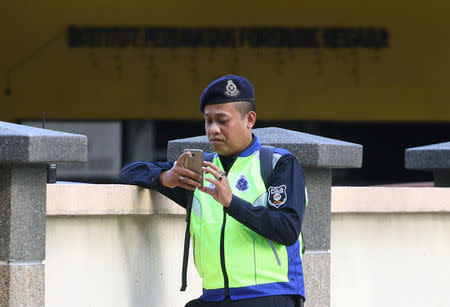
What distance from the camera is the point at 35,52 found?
1711 cm

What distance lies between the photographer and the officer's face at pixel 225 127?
13.3 feet

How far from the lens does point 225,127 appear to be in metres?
4.07

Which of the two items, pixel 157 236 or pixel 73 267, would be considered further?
pixel 157 236

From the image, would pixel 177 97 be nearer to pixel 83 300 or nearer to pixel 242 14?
pixel 242 14

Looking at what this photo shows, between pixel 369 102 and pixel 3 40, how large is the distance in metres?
6.22

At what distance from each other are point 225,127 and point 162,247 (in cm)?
114

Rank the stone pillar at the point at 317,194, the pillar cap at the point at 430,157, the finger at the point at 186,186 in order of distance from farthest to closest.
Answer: the pillar cap at the point at 430,157
the stone pillar at the point at 317,194
the finger at the point at 186,186

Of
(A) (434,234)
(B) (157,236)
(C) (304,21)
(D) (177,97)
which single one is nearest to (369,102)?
(C) (304,21)

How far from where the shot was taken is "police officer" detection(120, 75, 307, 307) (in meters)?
3.90

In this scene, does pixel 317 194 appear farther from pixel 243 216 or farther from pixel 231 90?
pixel 243 216

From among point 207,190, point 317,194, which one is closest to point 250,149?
point 207,190

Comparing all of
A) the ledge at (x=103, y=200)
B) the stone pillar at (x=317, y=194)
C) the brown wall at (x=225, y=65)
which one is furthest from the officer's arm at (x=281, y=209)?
the brown wall at (x=225, y=65)

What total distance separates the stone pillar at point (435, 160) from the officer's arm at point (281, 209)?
4.12 meters

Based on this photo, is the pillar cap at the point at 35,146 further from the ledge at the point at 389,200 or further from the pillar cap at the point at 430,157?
the pillar cap at the point at 430,157
